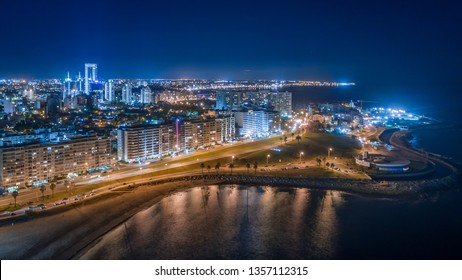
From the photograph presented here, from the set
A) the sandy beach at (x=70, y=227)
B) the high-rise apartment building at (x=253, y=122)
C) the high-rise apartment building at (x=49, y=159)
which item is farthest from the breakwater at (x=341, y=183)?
the high-rise apartment building at (x=253, y=122)

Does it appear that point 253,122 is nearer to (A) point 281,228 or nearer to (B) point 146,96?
(A) point 281,228

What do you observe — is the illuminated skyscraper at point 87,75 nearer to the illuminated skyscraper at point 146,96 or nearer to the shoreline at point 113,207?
the illuminated skyscraper at point 146,96

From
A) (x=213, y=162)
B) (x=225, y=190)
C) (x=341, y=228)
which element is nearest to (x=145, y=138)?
(x=213, y=162)

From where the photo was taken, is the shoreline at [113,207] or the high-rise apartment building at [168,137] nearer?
the shoreline at [113,207]

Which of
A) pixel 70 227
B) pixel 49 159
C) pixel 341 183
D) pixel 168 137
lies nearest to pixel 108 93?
pixel 168 137

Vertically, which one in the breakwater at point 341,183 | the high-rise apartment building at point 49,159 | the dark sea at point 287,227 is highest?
the high-rise apartment building at point 49,159

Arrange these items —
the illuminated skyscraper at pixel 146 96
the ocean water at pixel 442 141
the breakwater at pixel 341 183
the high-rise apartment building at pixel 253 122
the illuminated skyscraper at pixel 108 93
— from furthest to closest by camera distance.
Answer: the illuminated skyscraper at pixel 108 93, the illuminated skyscraper at pixel 146 96, the high-rise apartment building at pixel 253 122, the ocean water at pixel 442 141, the breakwater at pixel 341 183

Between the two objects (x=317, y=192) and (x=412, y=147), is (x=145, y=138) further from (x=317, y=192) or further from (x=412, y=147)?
(x=412, y=147)
